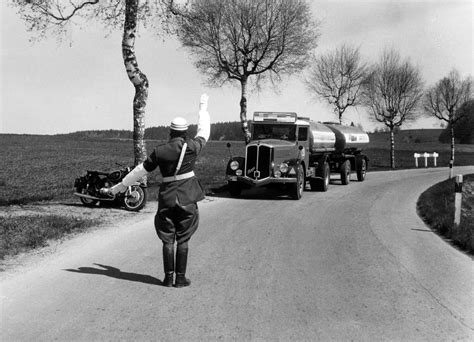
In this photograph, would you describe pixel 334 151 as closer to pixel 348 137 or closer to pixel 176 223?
→ pixel 348 137

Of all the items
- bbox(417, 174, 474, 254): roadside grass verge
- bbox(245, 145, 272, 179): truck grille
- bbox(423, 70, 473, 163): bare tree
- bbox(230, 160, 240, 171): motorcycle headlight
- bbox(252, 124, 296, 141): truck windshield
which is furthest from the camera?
bbox(423, 70, 473, 163): bare tree

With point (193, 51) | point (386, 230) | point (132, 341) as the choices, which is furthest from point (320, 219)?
point (193, 51)

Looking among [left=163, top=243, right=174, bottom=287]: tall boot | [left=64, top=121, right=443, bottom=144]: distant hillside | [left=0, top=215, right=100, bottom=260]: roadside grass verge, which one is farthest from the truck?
[left=64, top=121, right=443, bottom=144]: distant hillside

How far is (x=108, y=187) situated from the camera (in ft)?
39.5

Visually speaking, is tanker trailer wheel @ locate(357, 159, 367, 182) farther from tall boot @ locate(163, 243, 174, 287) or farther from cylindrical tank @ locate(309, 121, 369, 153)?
tall boot @ locate(163, 243, 174, 287)

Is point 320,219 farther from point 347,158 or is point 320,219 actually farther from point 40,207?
point 347,158

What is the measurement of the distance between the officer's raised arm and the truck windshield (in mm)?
10659

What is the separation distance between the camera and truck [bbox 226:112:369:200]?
50.8 feet

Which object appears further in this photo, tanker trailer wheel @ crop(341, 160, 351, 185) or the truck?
tanker trailer wheel @ crop(341, 160, 351, 185)

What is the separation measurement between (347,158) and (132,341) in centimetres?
1868

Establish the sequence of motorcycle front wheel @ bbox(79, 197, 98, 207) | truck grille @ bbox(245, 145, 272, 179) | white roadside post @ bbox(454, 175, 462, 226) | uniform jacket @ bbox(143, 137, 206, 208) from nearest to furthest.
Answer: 1. uniform jacket @ bbox(143, 137, 206, 208)
2. white roadside post @ bbox(454, 175, 462, 226)
3. motorcycle front wheel @ bbox(79, 197, 98, 207)
4. truck grille @ bbox(245, 145, 272, 179)

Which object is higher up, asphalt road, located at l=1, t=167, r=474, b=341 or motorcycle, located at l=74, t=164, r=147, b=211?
motorcycle, located at l=74, t=164, r=147, b=211

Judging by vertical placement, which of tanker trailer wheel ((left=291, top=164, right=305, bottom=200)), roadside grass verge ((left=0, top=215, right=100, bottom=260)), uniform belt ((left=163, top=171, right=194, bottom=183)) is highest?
uniform belt ((left=163, top=171, right=194, bottom=183))

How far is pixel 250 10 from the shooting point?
26.5 metres
